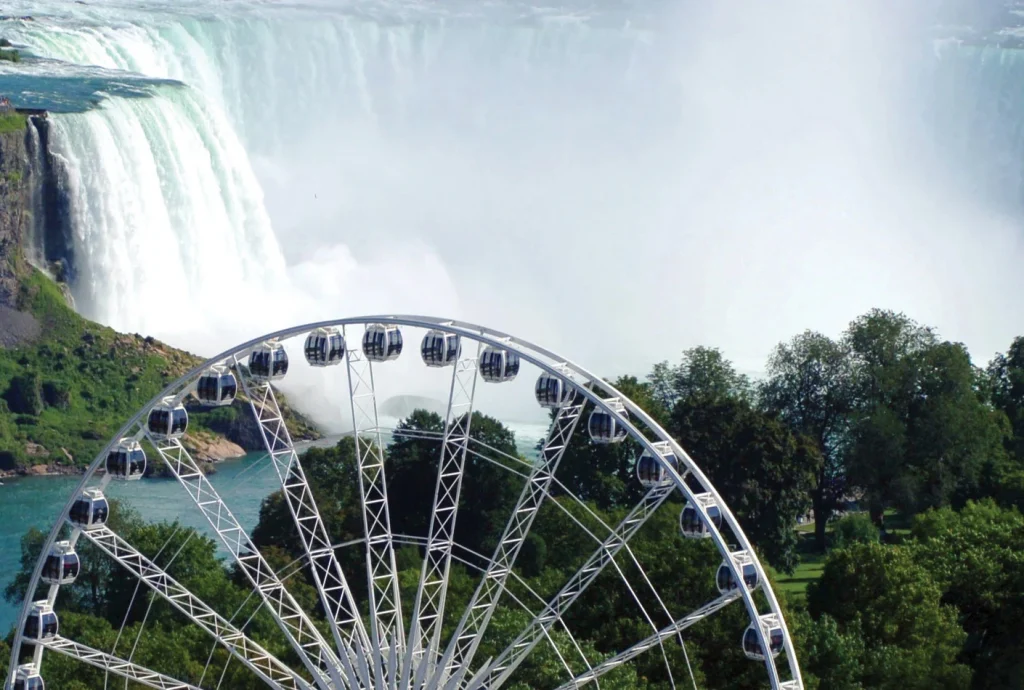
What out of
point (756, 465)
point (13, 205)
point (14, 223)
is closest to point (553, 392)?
point (756, 465)

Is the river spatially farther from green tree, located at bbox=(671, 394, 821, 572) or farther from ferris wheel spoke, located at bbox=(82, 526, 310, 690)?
ferris wheel spoke, located at bbox=(82, 526, 310, 690)

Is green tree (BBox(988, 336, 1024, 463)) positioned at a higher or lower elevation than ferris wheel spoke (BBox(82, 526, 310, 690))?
higher

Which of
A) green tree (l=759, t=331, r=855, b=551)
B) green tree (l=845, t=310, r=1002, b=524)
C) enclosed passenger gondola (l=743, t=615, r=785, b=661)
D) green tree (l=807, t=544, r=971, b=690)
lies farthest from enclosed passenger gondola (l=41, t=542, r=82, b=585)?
green tree (l=759, t=331, r=855, b=551)

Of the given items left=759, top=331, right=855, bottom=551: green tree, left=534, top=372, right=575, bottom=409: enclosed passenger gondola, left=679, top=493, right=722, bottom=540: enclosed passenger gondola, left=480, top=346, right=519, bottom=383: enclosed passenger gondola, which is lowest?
left=679, top=493, right=722, bottom=540: enclosed passenger gondola

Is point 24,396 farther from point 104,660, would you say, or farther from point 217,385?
point 217,385

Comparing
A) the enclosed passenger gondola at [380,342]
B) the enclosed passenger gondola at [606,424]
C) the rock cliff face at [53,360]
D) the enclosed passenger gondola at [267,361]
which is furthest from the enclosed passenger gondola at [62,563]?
the rock cliff face at [53,360]

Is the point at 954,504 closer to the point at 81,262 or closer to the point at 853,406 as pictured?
the point at 853,406
